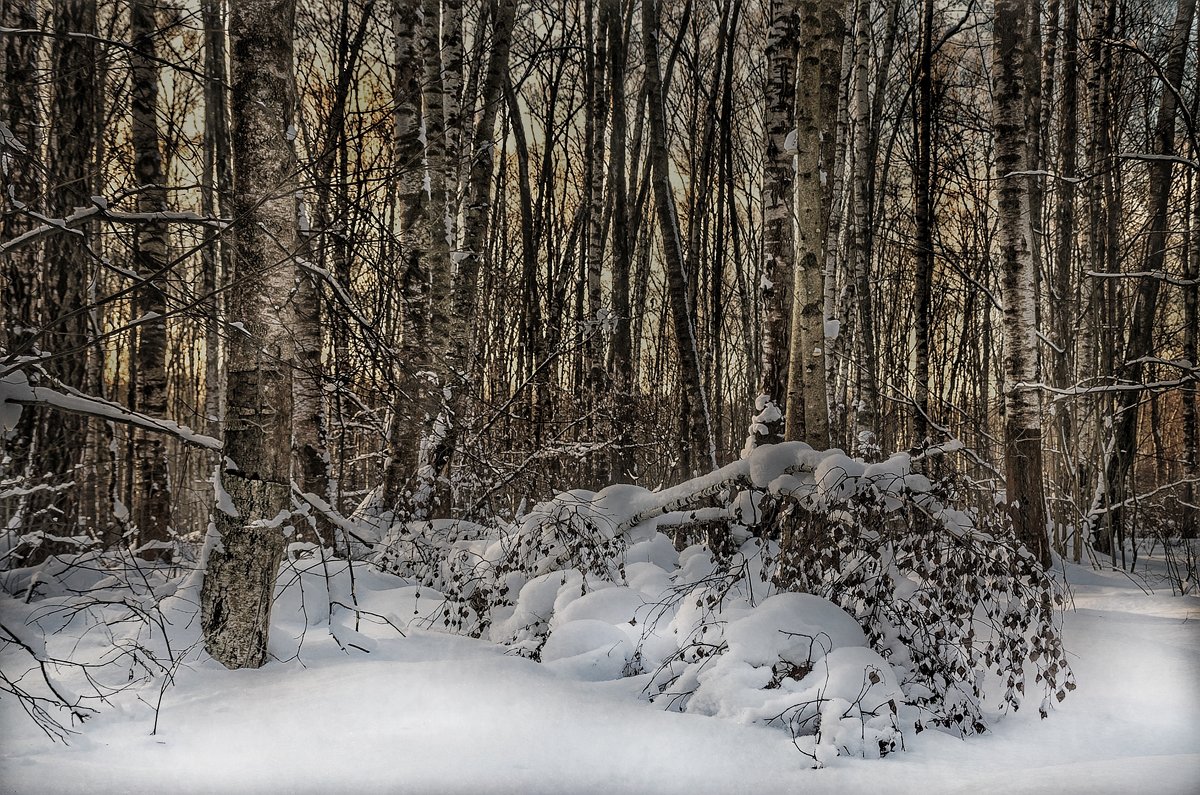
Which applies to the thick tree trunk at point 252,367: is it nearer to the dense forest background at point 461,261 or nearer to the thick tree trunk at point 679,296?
the dense forest background at point 461,261

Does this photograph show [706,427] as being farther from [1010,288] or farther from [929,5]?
[929,5]

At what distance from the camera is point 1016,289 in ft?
24.3

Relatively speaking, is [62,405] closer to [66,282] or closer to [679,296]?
[66,282]

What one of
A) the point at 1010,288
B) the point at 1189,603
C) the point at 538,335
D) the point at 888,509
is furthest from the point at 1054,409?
the point at 538,335

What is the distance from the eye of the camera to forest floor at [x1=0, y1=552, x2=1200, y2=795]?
3053 mm

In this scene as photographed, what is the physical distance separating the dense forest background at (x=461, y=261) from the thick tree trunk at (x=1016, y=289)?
27 mm

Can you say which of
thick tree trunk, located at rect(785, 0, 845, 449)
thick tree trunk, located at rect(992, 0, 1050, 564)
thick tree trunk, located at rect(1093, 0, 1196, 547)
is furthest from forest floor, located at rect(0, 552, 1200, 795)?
thick tree trunk, located at rect(1093, 0, 1196, 547)

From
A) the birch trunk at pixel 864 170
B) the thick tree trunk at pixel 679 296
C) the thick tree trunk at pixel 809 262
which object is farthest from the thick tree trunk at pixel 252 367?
the birch trunk at pixel 864 170

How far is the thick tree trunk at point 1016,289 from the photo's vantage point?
23.9 feet

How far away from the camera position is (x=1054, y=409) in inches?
373

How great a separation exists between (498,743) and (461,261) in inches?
229

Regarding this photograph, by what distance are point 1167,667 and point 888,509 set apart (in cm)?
193

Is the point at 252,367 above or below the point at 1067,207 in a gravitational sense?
below

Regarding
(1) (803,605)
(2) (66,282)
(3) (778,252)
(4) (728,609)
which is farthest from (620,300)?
(1) (803,605)
